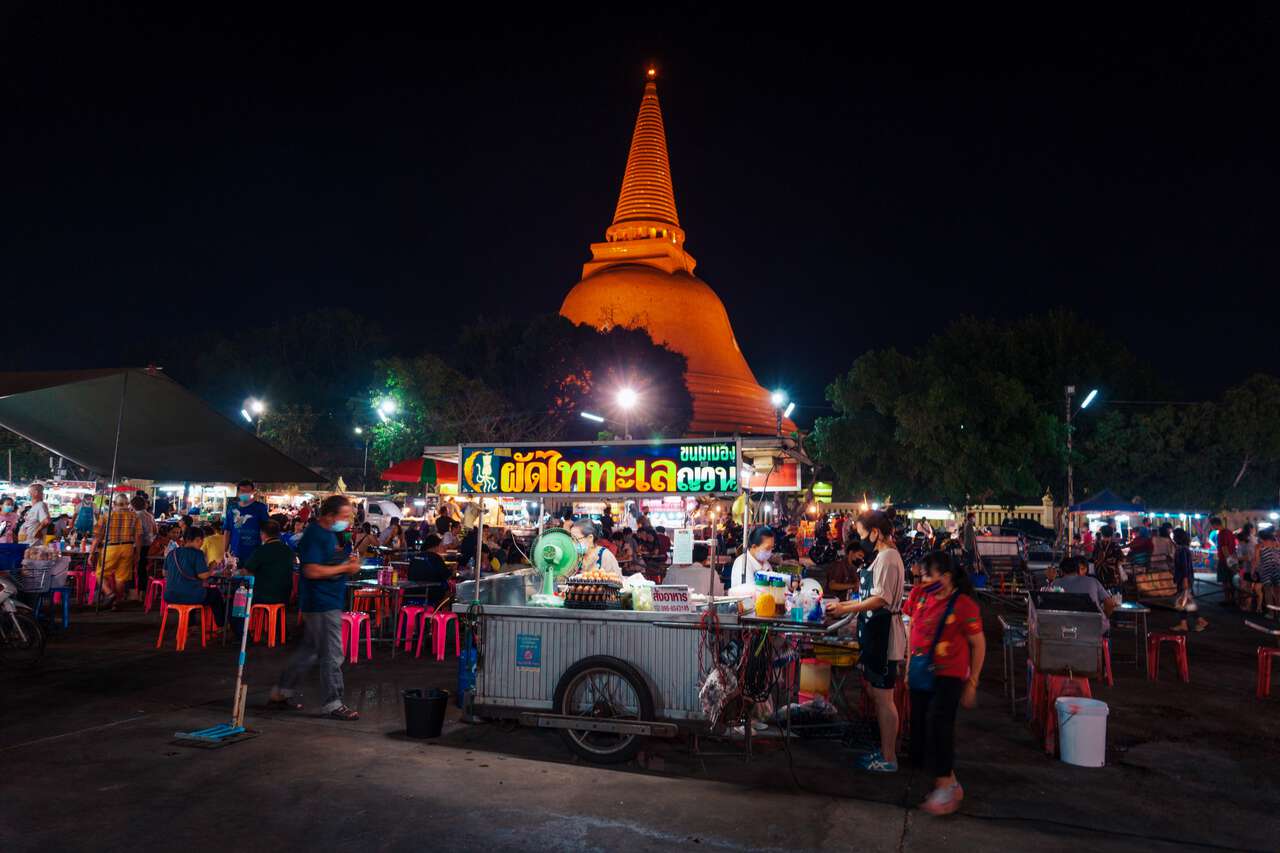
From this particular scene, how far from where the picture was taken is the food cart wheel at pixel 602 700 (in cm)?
591

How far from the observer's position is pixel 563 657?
20.1 feet

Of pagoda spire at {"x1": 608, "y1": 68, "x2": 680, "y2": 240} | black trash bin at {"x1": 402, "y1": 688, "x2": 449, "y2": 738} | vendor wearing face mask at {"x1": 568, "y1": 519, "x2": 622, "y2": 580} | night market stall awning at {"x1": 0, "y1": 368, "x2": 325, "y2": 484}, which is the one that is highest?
pagoda spire at {"x1": 608, "y1": 68, "x2": 680, "y2": 240}

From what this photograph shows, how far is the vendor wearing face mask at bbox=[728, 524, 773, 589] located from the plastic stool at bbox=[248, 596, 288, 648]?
5.83 m

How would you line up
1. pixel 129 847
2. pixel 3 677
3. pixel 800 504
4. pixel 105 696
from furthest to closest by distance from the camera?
pixel 800 504, pixel 3 677, pixel 105 696, pixel 129 847

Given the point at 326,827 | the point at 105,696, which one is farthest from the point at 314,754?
Answer: the point at 105,696

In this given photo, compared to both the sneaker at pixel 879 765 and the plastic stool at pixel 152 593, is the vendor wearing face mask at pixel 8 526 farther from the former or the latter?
the sneaker at pixel 879 765

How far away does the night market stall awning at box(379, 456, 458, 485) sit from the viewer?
941 centimetres

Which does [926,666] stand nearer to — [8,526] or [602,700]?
[602,700]

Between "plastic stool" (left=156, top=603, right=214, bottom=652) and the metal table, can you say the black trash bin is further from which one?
the metal table

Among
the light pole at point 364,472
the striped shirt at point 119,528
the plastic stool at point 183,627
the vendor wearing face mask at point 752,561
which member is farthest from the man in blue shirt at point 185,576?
the light pole at point 364,472

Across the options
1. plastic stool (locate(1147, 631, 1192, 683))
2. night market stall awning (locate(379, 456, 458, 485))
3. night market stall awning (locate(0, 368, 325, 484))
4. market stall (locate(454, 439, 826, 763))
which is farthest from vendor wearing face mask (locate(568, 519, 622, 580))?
night market stall awning (locate(0, 368, 325, 484))

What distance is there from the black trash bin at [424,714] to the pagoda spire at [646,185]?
155 feet

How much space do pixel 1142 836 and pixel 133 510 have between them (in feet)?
46.9

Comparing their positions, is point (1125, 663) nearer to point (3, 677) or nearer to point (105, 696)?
point (105, 696)
